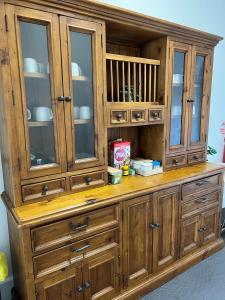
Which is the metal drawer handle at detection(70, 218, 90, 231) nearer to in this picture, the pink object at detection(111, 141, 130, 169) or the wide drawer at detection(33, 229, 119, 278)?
the wide drawer at detection(33, 229, 119, 278)

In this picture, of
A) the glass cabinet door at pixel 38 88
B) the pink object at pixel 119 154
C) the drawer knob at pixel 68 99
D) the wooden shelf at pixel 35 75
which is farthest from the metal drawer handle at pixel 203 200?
the wooden shelf at pixel 35 75

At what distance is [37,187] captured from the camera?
1.33 m

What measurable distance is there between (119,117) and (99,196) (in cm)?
57

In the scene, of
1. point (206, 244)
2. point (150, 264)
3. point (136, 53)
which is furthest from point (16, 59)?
point (206, 244)

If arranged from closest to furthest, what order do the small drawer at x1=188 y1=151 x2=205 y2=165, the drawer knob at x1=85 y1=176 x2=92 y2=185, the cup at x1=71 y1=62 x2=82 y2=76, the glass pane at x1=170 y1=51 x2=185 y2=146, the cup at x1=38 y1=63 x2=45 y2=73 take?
the cup at x1=38 y1=63 x2=45 y2=73, the cup at x1=71 y1=62 x2=82 y2=76, the drawer knob at x1=85 y1=176 x2=92 y2=185, the glass pane at x1=170 y1=51 x2=185 y2=146, the small drawer at x1=188 y1=151 x2=205 y2=165

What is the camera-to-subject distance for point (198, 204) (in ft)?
6.53

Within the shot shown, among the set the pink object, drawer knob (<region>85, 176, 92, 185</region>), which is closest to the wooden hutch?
drawer knob (<region>85, 176, 92, 185</region>)

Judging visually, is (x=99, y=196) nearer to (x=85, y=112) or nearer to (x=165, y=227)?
(x=85, y=112)

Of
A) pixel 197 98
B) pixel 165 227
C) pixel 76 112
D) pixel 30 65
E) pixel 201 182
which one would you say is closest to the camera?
pixel 30 65

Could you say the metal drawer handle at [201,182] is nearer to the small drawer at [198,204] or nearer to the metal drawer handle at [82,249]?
the small drawer at [198,204]

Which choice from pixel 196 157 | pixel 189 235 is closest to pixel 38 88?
pixel 196 157

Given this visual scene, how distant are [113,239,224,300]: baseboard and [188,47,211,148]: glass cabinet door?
100cm

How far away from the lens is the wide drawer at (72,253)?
4.08ft

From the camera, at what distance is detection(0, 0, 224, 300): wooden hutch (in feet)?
4.01
